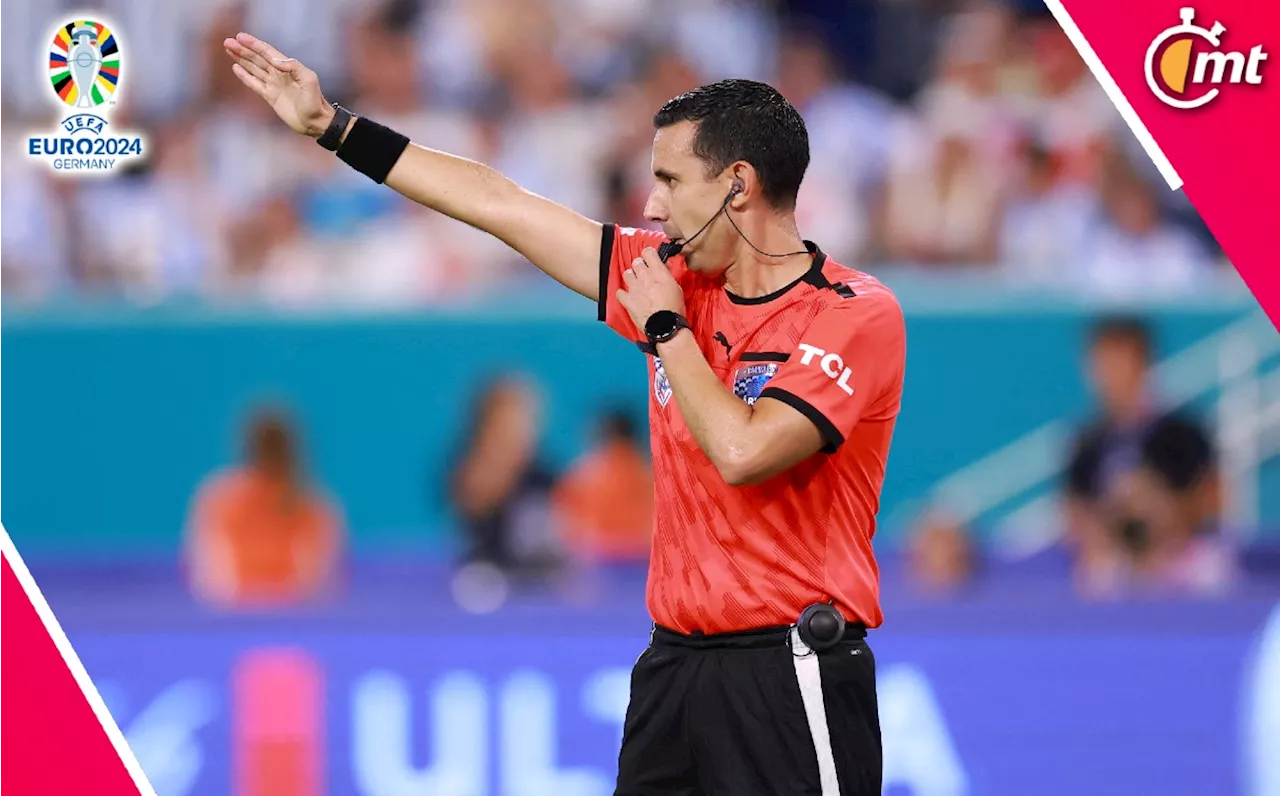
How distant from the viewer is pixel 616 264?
4.40 meters

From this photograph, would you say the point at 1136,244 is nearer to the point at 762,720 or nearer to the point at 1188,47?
the point at 1188,47

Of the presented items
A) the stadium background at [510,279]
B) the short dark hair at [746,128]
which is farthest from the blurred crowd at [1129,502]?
the short dark hair at [746,128]

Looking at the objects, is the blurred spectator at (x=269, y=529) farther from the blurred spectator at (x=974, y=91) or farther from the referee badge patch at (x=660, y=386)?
the referee badge patch at (x=660, y=386)

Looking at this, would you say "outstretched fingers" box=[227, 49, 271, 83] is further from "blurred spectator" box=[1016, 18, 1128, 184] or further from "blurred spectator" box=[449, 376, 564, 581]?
"blurred spectator" box=[1016, 18, 1128, 184]

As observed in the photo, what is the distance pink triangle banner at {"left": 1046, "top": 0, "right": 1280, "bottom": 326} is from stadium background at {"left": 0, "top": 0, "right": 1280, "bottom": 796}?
71.3 inches

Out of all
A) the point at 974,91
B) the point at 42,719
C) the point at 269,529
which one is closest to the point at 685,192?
the point at 42,719

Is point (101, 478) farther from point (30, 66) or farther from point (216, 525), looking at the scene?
point (30, 66)

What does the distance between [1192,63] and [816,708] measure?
2.19 metres

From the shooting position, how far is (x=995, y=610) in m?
6.22

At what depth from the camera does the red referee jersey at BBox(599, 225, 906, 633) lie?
13.3ft

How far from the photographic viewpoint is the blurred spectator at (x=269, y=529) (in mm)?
8430

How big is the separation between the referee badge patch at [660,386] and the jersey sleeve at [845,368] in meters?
0.26

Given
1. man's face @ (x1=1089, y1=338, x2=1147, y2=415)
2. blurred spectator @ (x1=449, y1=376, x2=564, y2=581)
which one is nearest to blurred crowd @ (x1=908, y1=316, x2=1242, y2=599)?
man's face @ (x1=1089, y1=338, x2=1147, y2=415)

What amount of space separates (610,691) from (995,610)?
50.8 inches
